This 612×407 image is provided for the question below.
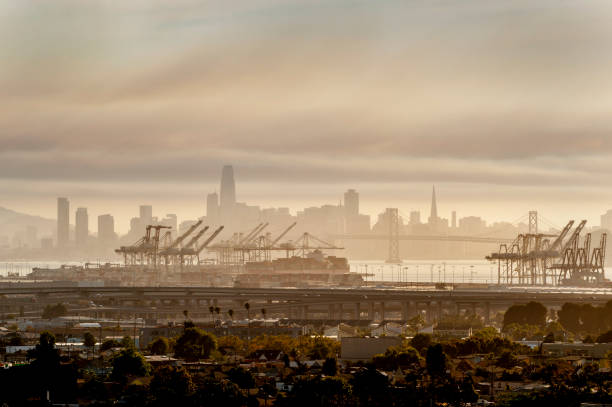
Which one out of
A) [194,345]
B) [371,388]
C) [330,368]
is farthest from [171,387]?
[194,345]

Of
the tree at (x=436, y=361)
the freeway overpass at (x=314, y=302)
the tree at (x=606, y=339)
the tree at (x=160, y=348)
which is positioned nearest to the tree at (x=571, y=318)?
the freeway overpass at (x=314, y=302)

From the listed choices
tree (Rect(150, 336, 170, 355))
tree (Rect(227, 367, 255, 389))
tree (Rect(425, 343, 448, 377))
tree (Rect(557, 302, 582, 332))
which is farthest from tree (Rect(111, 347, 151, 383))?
tree (Rect(557, 302, 582, 332))

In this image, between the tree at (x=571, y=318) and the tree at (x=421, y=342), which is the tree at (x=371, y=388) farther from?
the tree at (x=571, y=318)

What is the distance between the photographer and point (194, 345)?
77250 millimetres

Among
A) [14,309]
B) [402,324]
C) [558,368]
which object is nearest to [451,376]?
[558,368]

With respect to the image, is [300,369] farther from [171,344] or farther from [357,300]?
[357,300]

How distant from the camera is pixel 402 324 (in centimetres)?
11219

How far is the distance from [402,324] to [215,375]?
5458 cm

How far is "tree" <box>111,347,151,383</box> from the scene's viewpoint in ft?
199

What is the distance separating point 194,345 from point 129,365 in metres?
15.9

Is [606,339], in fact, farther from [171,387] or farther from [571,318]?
[171,387]

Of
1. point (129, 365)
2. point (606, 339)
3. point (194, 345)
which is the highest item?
point (606, 339)

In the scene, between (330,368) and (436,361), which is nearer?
(330,368)

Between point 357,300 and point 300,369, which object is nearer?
point 300,369
